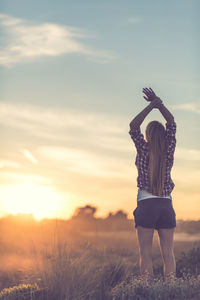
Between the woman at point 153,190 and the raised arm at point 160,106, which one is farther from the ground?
the raised arm at point 160,106

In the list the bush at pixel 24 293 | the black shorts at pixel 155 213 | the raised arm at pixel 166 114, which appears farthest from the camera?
the bush at pixel 24 293

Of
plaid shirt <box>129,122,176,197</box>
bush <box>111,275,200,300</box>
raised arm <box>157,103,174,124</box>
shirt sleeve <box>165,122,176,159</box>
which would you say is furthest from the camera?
raised arm <box>157,103,174,124</box>

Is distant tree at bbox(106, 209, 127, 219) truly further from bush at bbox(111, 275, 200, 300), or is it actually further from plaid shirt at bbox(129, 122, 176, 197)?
bush at bbox(111, 275, 200, 300)

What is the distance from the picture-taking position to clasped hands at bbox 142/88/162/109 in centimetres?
665

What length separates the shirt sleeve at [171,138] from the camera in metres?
6.43

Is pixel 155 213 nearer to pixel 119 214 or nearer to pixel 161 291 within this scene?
pixel 161 291

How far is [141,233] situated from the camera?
20.4 ft

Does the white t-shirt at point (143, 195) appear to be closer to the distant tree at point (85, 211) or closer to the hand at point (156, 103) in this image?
the hand at point (156, 103)

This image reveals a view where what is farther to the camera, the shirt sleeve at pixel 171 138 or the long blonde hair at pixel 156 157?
the shirt sleeve at pixel 171 138

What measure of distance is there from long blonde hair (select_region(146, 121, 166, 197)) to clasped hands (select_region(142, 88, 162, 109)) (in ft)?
1.06

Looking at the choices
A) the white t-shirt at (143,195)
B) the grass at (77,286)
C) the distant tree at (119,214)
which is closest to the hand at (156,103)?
the white t-shirt at (143,195)

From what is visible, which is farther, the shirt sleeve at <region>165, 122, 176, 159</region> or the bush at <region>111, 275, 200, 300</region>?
the shirt sleeve at <region>165, 122, 176, 159</region>

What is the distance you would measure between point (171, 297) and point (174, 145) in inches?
73.3

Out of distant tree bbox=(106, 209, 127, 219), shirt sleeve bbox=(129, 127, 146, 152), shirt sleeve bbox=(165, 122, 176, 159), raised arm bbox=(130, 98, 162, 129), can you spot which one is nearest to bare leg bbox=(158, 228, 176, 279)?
shirt sleeve bbox=(165, 122, 176, 159)
